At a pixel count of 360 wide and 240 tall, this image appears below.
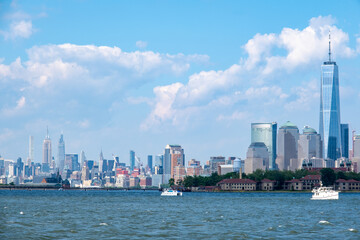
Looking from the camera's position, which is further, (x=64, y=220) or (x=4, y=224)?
(x=64, y=220)

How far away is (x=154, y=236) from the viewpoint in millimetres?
72438

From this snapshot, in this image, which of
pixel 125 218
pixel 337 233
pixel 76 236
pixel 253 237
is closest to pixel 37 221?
pixel 125 218

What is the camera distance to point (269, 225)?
87438mm

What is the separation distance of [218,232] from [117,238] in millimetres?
12609

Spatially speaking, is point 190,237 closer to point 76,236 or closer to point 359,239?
point 76,236

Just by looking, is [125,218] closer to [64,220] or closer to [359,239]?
[64,220]

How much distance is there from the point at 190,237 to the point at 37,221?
28736 mm

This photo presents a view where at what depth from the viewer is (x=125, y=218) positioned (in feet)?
324

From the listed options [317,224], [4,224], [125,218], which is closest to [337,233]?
[317,224]

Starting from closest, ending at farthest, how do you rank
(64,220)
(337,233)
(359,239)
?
1. (359,239)
2. (337,233)
3. (64,220)

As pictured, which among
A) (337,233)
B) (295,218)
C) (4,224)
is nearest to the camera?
(337,233)

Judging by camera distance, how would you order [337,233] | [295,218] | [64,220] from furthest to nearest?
[295,218] < [64,220] < [337,233]

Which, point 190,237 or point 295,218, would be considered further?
point 295,218

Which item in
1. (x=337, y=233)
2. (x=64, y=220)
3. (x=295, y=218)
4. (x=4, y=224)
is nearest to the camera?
(x=337, y=233)
